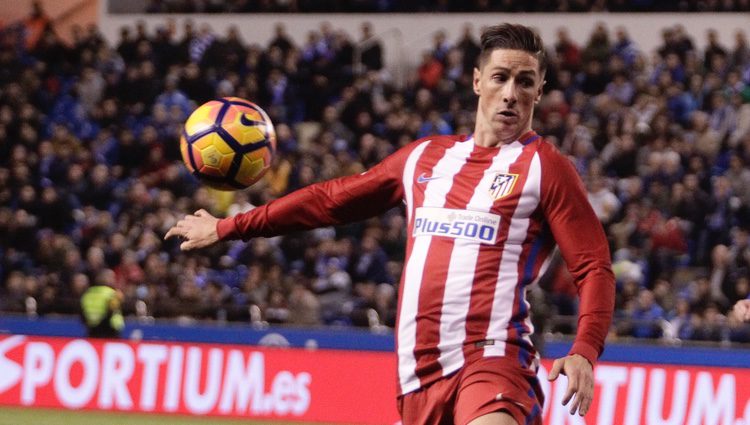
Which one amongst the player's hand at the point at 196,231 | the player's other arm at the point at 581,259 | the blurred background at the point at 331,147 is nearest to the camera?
the player's other arm at the point at 581,259

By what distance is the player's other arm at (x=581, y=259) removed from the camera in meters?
4.25

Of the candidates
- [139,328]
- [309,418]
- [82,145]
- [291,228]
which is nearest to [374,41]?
[82,145]

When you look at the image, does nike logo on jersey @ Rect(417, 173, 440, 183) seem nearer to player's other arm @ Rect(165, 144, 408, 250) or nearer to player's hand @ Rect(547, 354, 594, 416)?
player's other arm @ Rect(165, 144, 408, 250)

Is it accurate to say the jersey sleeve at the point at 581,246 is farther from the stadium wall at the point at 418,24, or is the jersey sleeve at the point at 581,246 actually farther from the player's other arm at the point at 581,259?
the stadium wall at the point at 418,24

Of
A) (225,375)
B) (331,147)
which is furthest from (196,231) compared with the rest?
(331,147)

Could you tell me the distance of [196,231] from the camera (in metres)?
5.11

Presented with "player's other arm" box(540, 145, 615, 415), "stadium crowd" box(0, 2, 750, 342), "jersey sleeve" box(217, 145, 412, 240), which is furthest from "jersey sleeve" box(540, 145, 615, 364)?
"stadium crowd" box(0, 2, 750, 342)

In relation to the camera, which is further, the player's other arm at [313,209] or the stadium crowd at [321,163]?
the stadium crowd at [321,163]

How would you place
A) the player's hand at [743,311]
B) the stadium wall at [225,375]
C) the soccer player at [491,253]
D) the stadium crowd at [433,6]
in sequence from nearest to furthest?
1. the soccer player at [491,253]
2. the player's hand at [743,311]
3. the stadium wall at [225,375]
4. the stadium crowd at [433,6]

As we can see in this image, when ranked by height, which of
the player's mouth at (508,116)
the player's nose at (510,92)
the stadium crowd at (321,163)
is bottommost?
the stadium crowd at (321,163)

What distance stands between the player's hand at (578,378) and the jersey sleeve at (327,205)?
1.11m

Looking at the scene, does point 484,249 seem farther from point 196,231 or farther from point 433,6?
point 433,6

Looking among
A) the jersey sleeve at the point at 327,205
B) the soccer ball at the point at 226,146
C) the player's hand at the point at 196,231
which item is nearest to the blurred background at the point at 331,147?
the soccer ball at the point at 226,146

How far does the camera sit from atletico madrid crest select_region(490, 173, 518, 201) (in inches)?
187
